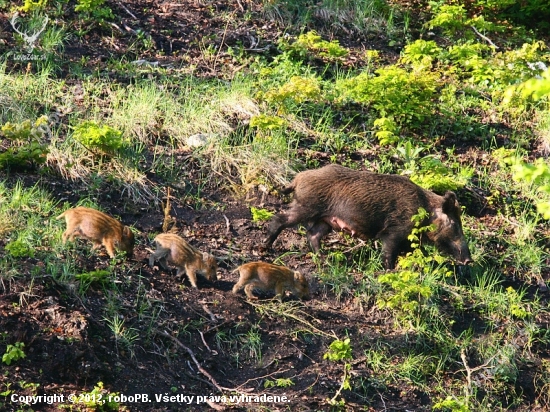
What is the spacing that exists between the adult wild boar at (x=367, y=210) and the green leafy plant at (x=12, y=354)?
3.14 metres

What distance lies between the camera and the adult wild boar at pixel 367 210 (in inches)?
379

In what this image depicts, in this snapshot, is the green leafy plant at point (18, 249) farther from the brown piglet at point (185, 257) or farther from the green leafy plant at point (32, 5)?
the green leafy plant at point (32, 5)

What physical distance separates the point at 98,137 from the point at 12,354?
327 cm

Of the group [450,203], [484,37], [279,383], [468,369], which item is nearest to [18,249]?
[279,383]

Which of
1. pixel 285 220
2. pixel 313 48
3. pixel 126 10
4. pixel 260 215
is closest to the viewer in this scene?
pixel 285 220

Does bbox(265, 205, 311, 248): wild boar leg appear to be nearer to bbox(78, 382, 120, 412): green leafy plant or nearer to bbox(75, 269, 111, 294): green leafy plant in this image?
bbox(75, 269, 111, 294): green leafy plant

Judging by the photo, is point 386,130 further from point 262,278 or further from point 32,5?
point 32,5

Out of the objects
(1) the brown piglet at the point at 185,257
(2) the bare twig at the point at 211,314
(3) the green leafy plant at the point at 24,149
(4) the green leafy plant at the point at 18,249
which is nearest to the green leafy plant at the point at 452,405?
(2) the bare twig at the point at 211,314

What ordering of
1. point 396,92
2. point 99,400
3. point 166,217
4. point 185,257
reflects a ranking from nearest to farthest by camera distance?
point 99,400, point 185,257, point 166,217, point 396,92

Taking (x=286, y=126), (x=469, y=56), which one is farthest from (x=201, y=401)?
(x=469, y=56)

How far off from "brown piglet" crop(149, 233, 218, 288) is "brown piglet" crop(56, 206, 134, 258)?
278 millimetres

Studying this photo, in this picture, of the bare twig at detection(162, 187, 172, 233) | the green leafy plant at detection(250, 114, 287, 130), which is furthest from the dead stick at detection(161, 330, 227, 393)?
the green leafy plant at detection(250, 114, 287, 130)

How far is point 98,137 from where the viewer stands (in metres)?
9.77

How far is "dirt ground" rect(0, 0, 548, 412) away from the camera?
285 inches
